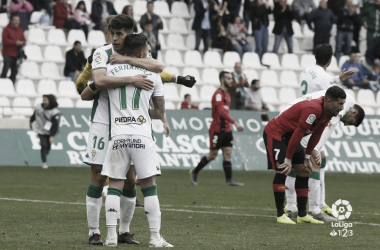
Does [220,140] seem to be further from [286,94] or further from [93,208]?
[286,94]

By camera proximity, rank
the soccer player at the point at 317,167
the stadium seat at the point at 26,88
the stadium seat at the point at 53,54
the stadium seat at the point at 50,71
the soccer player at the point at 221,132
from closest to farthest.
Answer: the soccer player at the point at 317,167
the soccer player at the point at 221,132
the stadium seat at the point at 26,88
the stadium seat at the point at 50,71
the stadium seat at the point at 53,54

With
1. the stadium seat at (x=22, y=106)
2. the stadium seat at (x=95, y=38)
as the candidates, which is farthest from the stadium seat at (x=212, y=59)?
the stadium seat at (x=22, y=106)

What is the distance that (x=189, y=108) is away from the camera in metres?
21.1

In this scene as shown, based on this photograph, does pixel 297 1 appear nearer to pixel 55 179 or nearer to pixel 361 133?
pixel 361 133

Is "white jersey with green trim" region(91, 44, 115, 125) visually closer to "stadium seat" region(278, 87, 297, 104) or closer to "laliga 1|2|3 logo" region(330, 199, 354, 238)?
"laliga 1|2|3 logo" region(330, 199, 354, 238)

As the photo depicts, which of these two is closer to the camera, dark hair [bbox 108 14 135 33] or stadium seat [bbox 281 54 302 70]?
dark hair [bbox 108 14 135 33]

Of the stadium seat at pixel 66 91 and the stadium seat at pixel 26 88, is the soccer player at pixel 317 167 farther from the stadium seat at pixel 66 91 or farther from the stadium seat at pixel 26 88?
the stadium seat at pixel 26 88

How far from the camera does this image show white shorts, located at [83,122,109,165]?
6.89 meters

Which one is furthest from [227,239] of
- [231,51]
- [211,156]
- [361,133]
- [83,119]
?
[231,51]

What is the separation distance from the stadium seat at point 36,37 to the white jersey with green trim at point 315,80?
1508cm

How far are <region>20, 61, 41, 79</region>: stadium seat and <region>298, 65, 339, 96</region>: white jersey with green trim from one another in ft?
45.9

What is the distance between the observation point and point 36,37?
23484 mm

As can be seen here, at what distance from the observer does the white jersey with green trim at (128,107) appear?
Answer: 6.45 meters

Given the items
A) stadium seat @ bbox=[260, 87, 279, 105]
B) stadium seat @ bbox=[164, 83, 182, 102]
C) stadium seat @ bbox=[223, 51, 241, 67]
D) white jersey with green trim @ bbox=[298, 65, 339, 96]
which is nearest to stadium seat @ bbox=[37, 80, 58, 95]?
stadium seat @ bbox=[164, 83, 182, 102]
